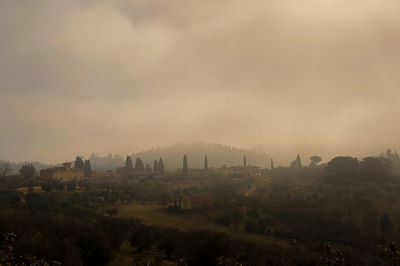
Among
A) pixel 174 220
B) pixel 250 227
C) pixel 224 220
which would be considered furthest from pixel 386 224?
pixel 174 220

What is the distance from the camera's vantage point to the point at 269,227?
6494 centimetres

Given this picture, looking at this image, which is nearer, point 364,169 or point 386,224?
point 386,224

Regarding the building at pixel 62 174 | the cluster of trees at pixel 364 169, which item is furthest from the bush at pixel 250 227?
the building at pixel 62 174

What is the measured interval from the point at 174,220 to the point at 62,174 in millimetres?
70913

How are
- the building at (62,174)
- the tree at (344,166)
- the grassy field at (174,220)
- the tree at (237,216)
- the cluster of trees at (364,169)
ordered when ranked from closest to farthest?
the grassy field at (174,220), the tree at (237,216), the cluster of trees at (364,169), the tree at (344,166), the building at (62,174)

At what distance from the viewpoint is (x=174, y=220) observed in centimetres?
6681

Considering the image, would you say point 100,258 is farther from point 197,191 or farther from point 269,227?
point 197,191

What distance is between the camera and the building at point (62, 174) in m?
113

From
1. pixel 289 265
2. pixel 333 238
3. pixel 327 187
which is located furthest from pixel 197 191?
pixel 289 265

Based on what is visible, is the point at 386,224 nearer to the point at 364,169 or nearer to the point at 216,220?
the point at 216,220

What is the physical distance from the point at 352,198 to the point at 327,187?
408 inches

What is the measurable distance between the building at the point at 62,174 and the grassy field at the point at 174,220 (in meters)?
48.2

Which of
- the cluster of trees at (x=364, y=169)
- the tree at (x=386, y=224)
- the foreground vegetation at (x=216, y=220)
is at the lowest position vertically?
the tree at (x=386, y=224)

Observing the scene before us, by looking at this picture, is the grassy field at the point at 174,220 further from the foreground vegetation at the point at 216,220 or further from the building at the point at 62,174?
the building at the point at 62,174
